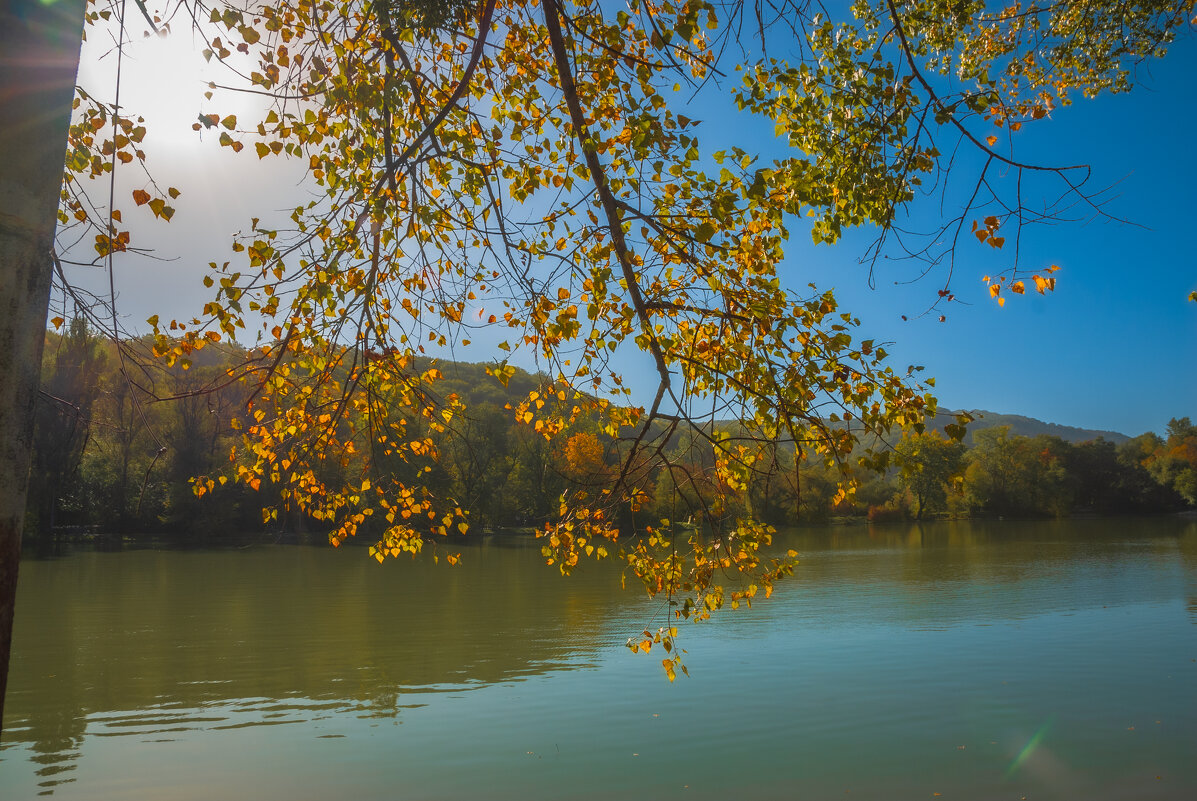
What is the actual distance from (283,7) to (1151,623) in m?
17.4

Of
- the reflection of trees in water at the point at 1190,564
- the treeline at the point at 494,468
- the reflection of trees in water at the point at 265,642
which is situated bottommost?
the reflection of trees in water at the point at 265,642

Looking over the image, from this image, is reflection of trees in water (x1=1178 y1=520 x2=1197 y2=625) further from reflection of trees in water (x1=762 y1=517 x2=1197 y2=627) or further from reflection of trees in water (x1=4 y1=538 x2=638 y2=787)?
reflection of trees in water (x1=4 y1=538 x2=638 y2=787)

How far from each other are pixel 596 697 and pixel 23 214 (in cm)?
984

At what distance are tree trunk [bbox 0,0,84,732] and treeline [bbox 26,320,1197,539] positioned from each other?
4.53 feet

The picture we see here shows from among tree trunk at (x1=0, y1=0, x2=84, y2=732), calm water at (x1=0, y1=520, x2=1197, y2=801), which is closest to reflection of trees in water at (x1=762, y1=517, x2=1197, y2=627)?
calm water at (x1=0, y1=520, x2=1197, y2=801)

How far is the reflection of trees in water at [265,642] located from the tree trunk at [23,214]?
815 centimetres

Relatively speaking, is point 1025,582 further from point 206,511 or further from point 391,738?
point 206,511

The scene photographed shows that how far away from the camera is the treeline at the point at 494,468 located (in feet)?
13.1

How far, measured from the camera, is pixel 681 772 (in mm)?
7582

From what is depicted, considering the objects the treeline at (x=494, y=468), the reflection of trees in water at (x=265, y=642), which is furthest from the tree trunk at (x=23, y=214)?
the reflection of trees in water at (x=265, y=642)

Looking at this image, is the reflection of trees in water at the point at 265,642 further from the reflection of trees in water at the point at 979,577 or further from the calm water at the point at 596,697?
the reflection of trees in water at the point at 979,577

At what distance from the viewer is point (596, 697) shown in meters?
10.3

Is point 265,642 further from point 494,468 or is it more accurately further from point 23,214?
point 494,468

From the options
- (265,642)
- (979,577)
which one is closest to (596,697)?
(265,642)
